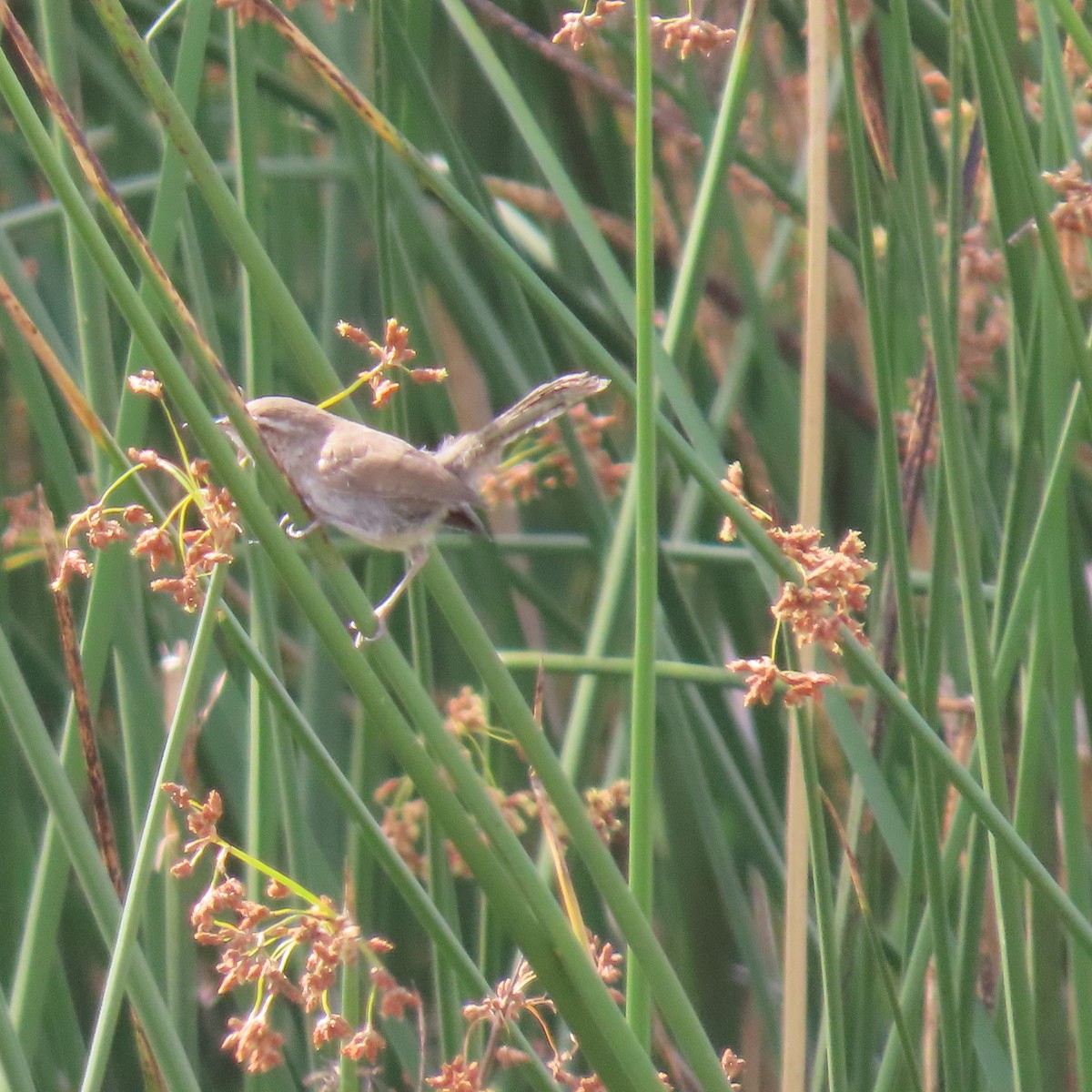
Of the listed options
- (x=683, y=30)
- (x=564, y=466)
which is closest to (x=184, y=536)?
(x=683, y=30)

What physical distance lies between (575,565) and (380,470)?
1478 mm

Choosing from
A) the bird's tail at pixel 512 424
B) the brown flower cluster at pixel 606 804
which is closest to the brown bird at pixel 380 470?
the bird's tail at pixel 512 424

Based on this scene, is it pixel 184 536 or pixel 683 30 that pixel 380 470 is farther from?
pixel 683 30

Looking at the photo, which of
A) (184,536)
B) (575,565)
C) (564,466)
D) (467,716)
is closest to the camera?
(184,536)

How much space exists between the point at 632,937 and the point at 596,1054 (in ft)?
0.33

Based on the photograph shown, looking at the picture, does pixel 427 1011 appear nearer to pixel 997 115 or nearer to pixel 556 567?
pixel 556 567

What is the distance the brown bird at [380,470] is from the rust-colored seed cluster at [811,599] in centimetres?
51

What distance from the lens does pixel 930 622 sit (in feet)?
5.35

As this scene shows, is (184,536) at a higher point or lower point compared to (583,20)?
lower

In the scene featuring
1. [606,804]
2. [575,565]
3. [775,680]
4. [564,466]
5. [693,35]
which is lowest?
[575,565]

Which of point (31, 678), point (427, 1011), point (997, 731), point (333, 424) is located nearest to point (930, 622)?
point (997, 731)

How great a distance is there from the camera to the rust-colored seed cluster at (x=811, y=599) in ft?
4.00

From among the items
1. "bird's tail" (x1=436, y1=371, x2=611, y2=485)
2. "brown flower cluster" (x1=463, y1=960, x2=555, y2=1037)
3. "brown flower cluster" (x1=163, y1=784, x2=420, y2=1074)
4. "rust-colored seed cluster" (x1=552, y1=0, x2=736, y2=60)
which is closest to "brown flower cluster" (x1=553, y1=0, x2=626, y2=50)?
"rust-colored seed cluster" (x1=552, y1=0, x2=736, y2=60)

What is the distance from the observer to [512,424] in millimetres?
1761
